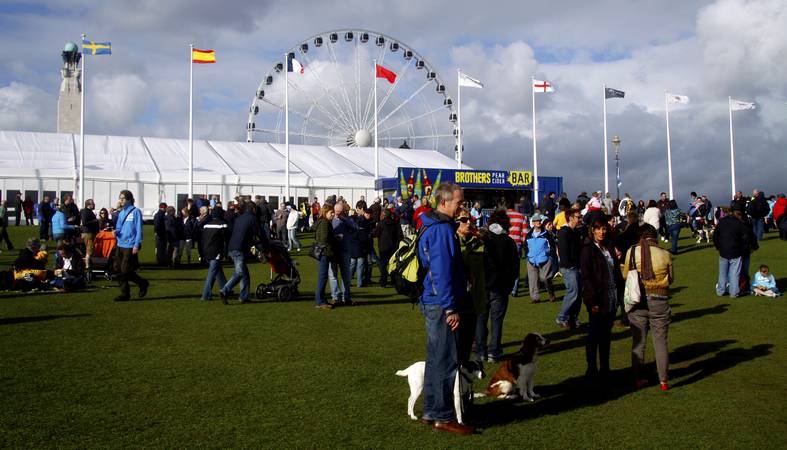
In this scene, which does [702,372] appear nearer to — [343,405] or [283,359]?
[343,405]

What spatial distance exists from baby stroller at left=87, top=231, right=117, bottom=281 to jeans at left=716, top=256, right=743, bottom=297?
12.9 m

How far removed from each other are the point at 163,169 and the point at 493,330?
3587 cm

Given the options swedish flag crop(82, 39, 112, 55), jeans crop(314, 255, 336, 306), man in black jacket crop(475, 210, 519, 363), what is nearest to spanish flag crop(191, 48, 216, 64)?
swedish flag crop(82, 39, 112, 55)

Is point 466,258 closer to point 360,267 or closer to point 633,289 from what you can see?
point 633,289

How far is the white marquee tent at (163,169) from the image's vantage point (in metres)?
37.9

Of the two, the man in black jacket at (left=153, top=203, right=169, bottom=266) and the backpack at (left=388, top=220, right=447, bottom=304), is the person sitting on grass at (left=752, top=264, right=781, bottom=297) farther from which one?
the man in black jacket at (left=153, top=203, right=169, bottom=266)

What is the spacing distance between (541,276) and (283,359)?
6923 mm

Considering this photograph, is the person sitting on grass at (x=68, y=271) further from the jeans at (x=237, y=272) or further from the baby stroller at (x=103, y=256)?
the jeans at (x=237, y=272)

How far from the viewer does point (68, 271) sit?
48.1 ft

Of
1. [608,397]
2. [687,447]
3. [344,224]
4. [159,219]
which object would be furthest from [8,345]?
[159,219]

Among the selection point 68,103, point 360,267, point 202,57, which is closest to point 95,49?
point 202,57

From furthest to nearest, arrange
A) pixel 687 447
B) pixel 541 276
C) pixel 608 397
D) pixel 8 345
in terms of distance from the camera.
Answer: pixel 541 276
pixel 8 345
pixel 608 397
pixel 687 447

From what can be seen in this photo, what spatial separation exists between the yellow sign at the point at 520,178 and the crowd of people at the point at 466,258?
52.7 feet

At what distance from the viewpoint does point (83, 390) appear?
6699mm
